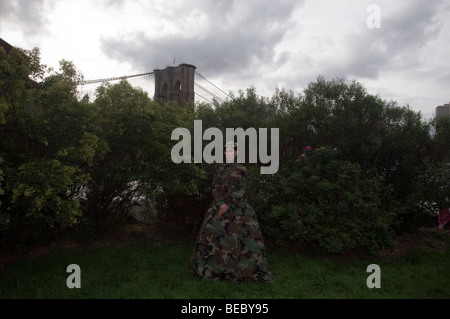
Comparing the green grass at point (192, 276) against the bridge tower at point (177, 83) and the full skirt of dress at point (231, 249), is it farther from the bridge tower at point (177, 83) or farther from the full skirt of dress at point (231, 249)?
the bridge tower at point (177, 83)

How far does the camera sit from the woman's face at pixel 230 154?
5457 millimetres

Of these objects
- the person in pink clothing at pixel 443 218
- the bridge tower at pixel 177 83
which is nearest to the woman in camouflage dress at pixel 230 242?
the person in pink clothing at pixel 443 218

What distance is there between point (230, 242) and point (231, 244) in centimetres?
3

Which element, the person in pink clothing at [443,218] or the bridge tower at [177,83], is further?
the bridge tower at [177,83]

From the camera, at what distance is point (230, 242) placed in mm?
4965

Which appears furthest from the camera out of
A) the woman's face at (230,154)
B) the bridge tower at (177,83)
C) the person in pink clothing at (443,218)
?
the bridge tower at (177,83)

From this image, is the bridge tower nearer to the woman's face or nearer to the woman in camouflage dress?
the woman's face

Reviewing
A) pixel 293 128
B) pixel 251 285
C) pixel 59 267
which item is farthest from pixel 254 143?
pixel 59 267

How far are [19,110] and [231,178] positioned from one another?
12.9 feet

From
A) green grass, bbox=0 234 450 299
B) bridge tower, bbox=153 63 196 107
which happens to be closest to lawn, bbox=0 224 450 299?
green grass, bbox=0 234 450 299

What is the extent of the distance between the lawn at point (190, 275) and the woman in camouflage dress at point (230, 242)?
0.60 ft

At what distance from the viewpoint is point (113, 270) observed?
590 cm

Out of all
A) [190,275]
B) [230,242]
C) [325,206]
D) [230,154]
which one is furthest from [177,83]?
[230,242]
